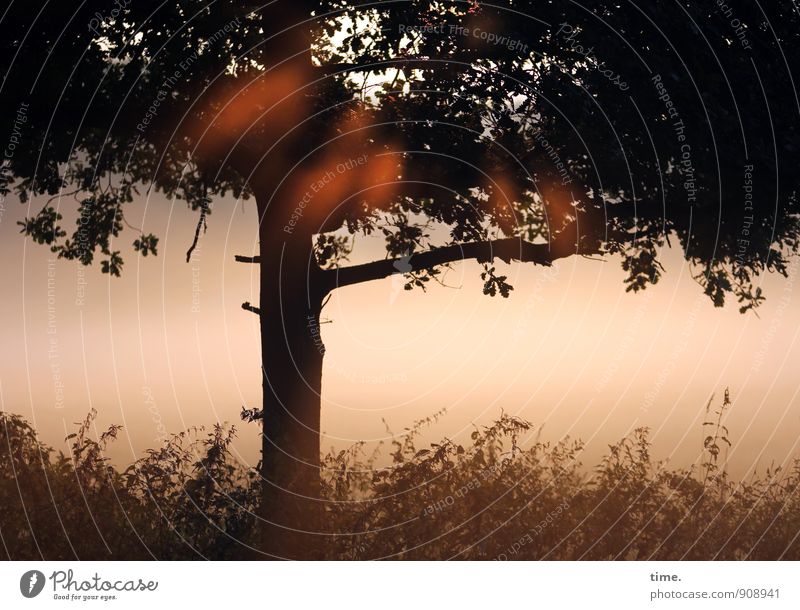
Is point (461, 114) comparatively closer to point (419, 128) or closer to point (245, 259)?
point (419, 128)

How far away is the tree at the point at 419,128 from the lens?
568 inches

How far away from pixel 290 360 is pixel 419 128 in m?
4.69

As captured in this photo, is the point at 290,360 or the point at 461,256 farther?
the point at 461,256

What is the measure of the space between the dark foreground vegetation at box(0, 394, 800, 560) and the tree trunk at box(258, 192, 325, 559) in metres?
0.87

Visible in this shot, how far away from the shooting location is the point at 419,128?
15.5 meters

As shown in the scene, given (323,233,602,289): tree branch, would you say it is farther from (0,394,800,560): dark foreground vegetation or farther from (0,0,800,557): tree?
(0,394,800,560): dark foreground vegetation

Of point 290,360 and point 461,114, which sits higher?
point 461,114

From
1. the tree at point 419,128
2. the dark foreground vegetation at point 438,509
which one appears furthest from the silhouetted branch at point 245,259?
the dark foreground vegetation at point 438,509

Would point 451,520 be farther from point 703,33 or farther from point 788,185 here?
point 703,33

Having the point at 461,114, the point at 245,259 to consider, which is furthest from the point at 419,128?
the point at 245,259

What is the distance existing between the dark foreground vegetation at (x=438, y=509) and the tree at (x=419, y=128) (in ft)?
3.26

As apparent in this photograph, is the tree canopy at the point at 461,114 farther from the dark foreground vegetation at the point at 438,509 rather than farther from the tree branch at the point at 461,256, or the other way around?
the dark foreground vegetation at the point at 438,509

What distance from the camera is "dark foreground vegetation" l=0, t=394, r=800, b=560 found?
521 inches

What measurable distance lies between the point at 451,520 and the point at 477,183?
20.1 feet
